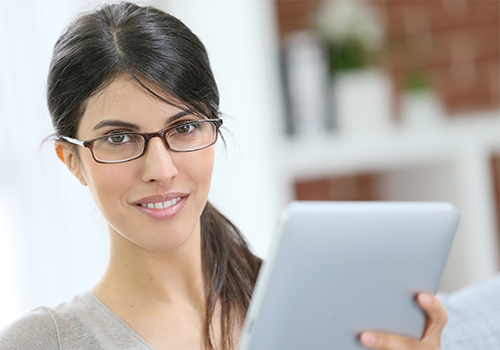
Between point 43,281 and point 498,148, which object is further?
point 498,148

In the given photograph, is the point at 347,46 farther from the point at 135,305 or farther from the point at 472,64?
the point at 135,305

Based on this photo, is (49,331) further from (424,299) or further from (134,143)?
(424,299)

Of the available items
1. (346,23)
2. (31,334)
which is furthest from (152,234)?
(346,23)

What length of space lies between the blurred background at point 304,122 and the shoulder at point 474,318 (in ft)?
2.98

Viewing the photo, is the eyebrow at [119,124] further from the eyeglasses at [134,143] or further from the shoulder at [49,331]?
the shoulder at [49,331]

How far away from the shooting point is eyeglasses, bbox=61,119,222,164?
1039mm

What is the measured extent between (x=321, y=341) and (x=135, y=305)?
414 millimetres

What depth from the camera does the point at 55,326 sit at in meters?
1.11

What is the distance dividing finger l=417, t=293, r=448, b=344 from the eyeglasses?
445 millimetres

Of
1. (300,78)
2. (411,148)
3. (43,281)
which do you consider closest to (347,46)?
(300,78)

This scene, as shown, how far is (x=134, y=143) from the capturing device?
1055 millimetres

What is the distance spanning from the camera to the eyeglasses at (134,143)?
1.04 m

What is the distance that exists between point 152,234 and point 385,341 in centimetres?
43

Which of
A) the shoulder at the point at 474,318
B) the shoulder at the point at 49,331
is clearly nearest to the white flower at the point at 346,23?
the shoulder at the point at 474,318
